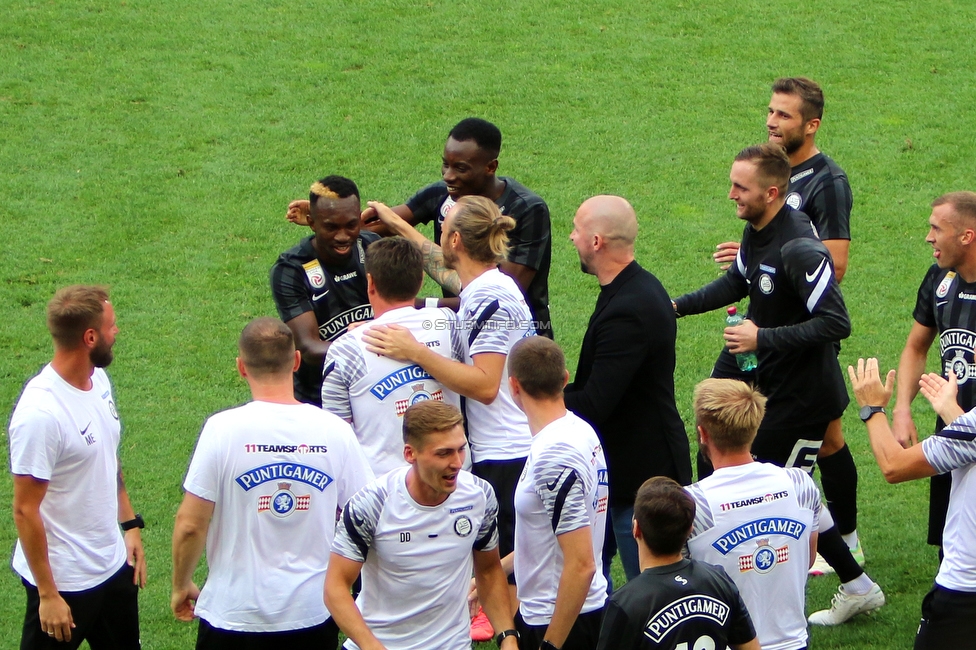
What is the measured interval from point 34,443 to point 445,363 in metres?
1.58

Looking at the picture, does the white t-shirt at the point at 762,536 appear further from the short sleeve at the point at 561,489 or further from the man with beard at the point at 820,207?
the man with beard at the point at 820,207

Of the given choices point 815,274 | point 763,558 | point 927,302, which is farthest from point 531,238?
point 763,558

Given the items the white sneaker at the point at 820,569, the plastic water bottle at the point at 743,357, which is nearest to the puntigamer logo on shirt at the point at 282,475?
the plastic water bottle at the point at 743,357

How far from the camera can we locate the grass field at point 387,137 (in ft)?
29.8

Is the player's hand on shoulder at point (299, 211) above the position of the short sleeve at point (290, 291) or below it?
above

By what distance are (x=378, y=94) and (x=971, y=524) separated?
30.2 ft

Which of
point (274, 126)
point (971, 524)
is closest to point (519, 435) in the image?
point (971, 524)

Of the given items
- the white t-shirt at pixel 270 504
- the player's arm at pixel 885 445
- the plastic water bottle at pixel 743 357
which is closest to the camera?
the white t-shirt at pixel 270 504

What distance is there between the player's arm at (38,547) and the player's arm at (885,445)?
317 centimetres

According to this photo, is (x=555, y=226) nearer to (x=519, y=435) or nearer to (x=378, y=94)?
(x=378, y=94)

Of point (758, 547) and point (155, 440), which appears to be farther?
point (155, 440)

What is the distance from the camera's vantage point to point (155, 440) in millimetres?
7824

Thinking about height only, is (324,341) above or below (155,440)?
above

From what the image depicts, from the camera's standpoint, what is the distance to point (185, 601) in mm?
4309
